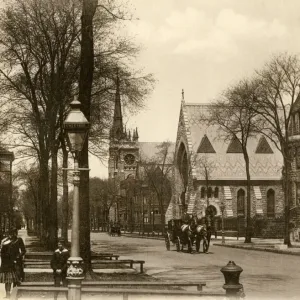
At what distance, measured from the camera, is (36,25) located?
29234 mm

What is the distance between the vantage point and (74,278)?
11.4m

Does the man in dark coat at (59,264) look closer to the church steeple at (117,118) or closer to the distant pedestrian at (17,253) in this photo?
the distant pedestrian at (17,253)

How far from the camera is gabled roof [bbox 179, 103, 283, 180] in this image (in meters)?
81.9

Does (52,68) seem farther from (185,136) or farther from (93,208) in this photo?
(93,208)

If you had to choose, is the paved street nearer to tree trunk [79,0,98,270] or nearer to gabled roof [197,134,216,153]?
tree trunk [79,0,98,270]

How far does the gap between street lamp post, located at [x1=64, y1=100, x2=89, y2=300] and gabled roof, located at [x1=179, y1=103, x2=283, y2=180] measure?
67584 millimetres

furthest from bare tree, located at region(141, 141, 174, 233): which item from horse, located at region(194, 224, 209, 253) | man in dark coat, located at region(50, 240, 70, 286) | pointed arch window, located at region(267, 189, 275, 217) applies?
man in dark coat, located at region(50, 240, 70, 286)

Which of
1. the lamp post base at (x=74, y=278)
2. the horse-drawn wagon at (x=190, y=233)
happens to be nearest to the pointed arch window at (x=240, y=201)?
the horse-drawn wagon at (x=190, y=233)

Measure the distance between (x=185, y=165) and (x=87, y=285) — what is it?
75.1 metres

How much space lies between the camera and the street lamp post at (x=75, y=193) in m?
11.4

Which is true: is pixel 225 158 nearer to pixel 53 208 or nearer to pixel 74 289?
pixel 53 208

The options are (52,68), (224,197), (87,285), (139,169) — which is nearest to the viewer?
(87,285)

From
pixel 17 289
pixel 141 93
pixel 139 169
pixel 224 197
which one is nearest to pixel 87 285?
pixel 17 289

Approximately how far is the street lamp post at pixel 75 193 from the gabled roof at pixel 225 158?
67.6 meters
